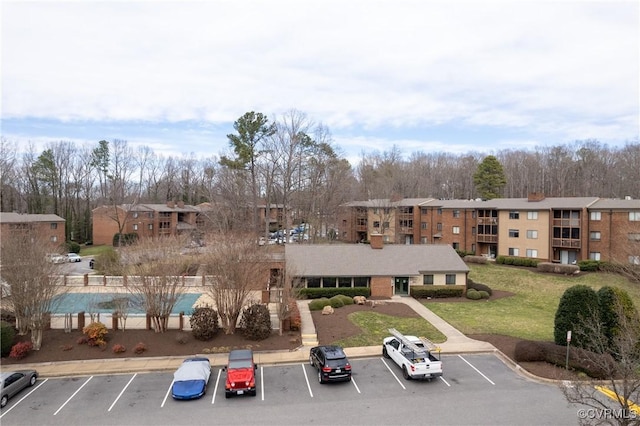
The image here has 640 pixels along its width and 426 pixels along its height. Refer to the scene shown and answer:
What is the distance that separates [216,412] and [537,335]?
19.0 meters

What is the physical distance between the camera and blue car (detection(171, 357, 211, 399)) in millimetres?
17500

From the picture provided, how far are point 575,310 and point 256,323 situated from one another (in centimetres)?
1648

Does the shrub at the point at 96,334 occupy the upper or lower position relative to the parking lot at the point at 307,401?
upper

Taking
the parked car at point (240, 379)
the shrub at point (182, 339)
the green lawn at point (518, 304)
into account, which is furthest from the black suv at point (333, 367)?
the green lawn at point (518, 304)

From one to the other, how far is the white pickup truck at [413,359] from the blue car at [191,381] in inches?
348

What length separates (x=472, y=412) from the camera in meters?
16.4

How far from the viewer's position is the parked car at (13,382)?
1722 cm

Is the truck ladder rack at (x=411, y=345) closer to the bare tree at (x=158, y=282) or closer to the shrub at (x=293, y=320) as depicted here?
the shrub at (x=293, y=320)

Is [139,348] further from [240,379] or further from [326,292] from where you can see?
[326,292]

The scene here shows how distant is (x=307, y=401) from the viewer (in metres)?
17.5

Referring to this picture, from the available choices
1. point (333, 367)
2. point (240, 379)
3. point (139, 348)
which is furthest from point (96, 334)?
point (333, 367)

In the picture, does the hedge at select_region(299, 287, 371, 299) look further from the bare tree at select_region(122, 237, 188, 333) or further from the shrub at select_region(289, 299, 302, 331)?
the bare tree at select_region(122, 237, 188, 333)

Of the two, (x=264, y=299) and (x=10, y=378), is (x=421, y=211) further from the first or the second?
(x=10, y=378)

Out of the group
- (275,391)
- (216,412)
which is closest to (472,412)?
(275,391)
